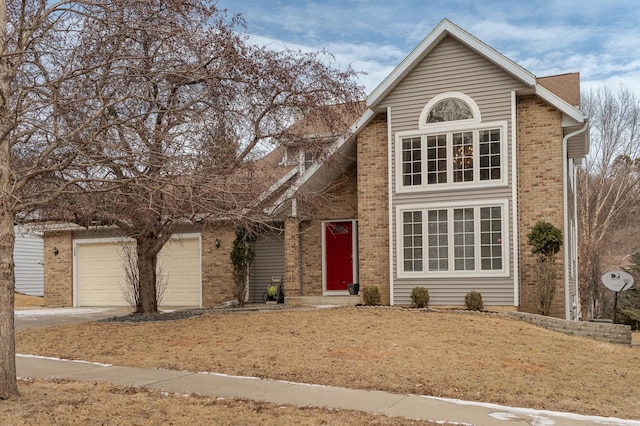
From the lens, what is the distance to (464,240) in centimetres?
1495

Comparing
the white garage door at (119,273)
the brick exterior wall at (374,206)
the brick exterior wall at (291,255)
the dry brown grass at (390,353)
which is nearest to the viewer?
the dry brown grass at (390,353)

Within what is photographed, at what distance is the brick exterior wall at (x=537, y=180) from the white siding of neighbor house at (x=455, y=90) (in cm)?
46

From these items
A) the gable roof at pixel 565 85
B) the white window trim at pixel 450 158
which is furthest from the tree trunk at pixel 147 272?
the gable roof at pixel 565 85

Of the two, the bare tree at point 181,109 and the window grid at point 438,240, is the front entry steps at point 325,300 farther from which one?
the bare tree at point 181,109

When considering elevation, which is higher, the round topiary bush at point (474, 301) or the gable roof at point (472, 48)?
the gable roof at point (472, 48)

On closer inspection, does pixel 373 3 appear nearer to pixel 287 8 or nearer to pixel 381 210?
pixel 287 8

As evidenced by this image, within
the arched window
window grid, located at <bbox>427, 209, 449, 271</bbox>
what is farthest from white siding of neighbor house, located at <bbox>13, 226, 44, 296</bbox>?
the arched window

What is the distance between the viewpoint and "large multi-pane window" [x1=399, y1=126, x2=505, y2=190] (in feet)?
48.9

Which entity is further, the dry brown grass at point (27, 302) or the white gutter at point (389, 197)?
the dry brown grass at point (27, 302)

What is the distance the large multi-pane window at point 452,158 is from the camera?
14.9 m

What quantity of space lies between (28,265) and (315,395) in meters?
28.9

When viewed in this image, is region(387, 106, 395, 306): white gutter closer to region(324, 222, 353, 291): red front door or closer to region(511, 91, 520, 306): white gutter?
region(324, 222, 353, 291): red front door

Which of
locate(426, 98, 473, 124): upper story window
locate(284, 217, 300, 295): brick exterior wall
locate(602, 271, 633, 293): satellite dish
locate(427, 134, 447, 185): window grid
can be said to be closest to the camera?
locate(426, 98, 473, 124): upper story window

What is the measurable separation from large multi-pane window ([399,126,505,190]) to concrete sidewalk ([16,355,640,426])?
832 centimetres
